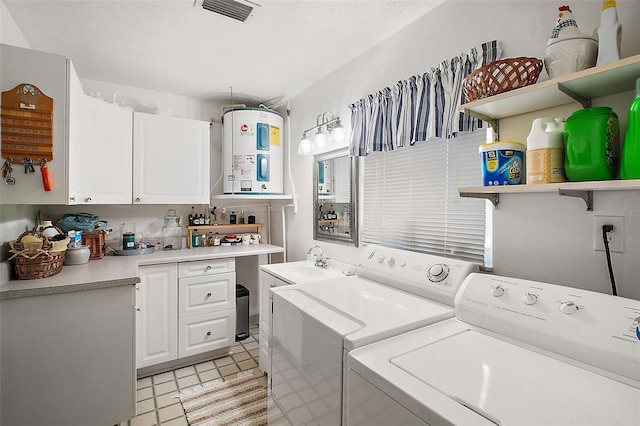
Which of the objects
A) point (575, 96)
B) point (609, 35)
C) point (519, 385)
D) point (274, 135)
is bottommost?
point (519, 385)

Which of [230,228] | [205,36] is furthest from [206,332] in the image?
[205,36]

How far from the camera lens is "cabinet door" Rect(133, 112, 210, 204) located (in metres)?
2.61

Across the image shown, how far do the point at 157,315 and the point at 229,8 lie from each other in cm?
222

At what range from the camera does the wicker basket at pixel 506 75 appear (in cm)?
114

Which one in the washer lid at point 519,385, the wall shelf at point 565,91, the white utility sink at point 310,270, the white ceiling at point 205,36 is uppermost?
the white ceiling at point 205,36

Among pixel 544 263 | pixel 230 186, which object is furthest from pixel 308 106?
pixel 544 263

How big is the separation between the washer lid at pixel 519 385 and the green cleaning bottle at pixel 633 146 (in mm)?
594

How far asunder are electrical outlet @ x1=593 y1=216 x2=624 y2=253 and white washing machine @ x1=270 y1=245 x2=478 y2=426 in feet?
1.49

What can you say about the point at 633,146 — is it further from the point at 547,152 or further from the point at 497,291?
the point at 497,291

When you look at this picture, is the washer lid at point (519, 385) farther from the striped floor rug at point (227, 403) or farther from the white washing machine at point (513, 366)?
the striped floor rug at point (227, 403)

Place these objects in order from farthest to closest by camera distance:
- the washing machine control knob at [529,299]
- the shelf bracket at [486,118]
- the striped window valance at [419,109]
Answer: the striped window valance at [419,109], the shelf bracket at [486,118], the washing machine control knob at [529,299]

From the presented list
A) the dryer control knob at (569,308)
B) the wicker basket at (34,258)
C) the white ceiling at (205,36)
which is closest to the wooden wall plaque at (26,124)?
the wicker basket at (34,258)

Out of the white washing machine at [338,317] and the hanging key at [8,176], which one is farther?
the hanging key at [8,176]

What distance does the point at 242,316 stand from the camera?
2.97m
